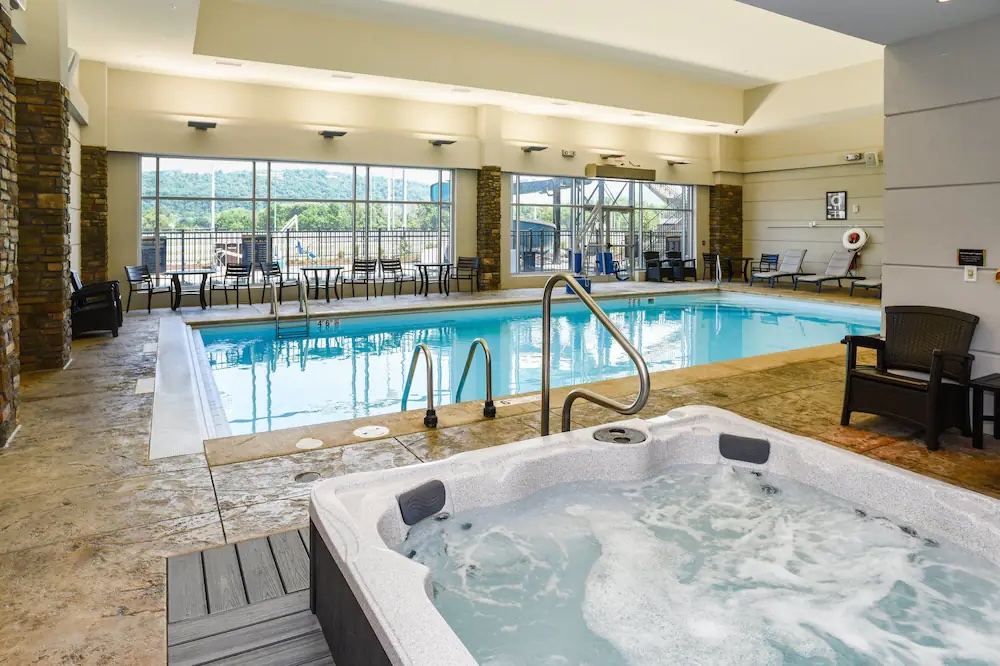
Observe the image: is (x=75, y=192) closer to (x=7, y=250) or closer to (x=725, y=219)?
(x=7, y=250)

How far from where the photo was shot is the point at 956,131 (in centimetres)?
409

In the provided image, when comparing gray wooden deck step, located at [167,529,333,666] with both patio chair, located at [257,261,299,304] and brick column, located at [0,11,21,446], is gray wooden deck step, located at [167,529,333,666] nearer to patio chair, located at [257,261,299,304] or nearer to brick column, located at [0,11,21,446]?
brick column, located at [0,11,21,446]

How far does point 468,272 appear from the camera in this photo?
1348cm

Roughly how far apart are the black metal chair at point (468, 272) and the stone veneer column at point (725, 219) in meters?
6.83

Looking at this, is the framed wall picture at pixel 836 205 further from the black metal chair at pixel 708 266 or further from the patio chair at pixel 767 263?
the black metal chair at pixel 708 266

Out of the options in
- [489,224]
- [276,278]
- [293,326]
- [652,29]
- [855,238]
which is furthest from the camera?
[855,238]

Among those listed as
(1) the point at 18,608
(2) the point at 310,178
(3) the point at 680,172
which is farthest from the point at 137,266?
(3) the point at 680,172

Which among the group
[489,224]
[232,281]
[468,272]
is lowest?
[232,281]

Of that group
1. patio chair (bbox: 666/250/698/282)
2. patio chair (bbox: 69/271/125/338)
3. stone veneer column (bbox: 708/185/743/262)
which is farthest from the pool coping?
stone veneer column (bbox: 708/185/743/262)

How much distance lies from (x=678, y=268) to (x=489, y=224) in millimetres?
5347

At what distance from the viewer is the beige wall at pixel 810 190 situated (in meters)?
14.2

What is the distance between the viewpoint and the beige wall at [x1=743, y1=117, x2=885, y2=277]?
46.7 ft

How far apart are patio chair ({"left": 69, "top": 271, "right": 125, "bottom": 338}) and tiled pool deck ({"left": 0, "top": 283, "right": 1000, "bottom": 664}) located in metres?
1.86

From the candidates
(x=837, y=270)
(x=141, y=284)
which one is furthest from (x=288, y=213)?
(x=837, y=270)
